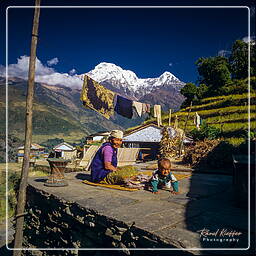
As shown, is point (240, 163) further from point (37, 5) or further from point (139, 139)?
point (139, 139)

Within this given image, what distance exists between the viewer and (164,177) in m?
5.46

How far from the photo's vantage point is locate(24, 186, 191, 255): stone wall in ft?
10.5

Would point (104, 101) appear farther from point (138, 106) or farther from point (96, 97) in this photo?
point (138, 106)

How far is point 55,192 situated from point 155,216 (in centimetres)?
278

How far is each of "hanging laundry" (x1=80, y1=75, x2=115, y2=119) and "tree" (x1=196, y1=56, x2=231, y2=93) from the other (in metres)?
28.7

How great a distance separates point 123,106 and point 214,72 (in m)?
32.8

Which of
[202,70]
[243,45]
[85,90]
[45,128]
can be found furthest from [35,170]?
[45,128]

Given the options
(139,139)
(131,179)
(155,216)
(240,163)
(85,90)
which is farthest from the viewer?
(139,139)

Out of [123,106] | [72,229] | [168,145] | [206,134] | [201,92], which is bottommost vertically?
[72,229]

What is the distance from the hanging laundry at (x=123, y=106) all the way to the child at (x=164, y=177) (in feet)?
23.3

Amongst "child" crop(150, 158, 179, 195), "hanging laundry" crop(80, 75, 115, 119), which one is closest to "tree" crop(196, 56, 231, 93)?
"hanging laundry" crop(80, 75, 115, 119)

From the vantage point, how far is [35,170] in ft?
82.3

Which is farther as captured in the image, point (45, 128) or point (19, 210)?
point (45, 128)

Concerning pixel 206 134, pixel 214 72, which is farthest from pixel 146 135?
pixel 214 72
